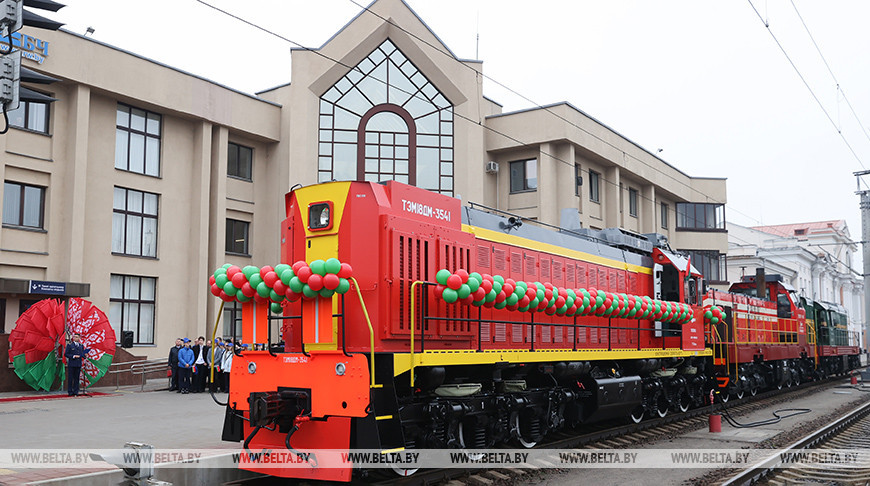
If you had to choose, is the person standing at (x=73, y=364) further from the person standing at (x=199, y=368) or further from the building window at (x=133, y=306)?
the building window at (x=133, y=306)

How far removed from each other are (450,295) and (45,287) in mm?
15467

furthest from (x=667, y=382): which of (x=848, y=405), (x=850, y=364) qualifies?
(x=850, y=364)

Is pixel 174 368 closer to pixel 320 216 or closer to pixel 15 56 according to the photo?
pixel 320 216

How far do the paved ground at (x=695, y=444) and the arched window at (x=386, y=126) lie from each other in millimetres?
15654

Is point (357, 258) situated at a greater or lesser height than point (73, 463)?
greater

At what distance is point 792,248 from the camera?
59.1 metres

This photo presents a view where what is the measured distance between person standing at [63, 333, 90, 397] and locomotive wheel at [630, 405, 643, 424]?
1232 cm

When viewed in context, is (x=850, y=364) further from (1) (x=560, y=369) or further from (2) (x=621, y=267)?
(1) (x=560, y=369)

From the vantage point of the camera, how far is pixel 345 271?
7.38 metres

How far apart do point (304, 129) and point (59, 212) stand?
354 inches

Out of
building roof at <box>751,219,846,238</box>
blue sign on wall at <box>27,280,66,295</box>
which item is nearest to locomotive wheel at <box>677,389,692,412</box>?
blue sign on wall at <box>27,280,66,295</box>

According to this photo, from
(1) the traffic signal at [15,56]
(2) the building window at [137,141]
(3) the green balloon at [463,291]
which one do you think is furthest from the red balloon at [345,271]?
(2) the building window at [137,141]

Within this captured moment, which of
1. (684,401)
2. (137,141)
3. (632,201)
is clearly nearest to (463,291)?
(684,401)

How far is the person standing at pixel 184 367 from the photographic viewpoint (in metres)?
17.7
